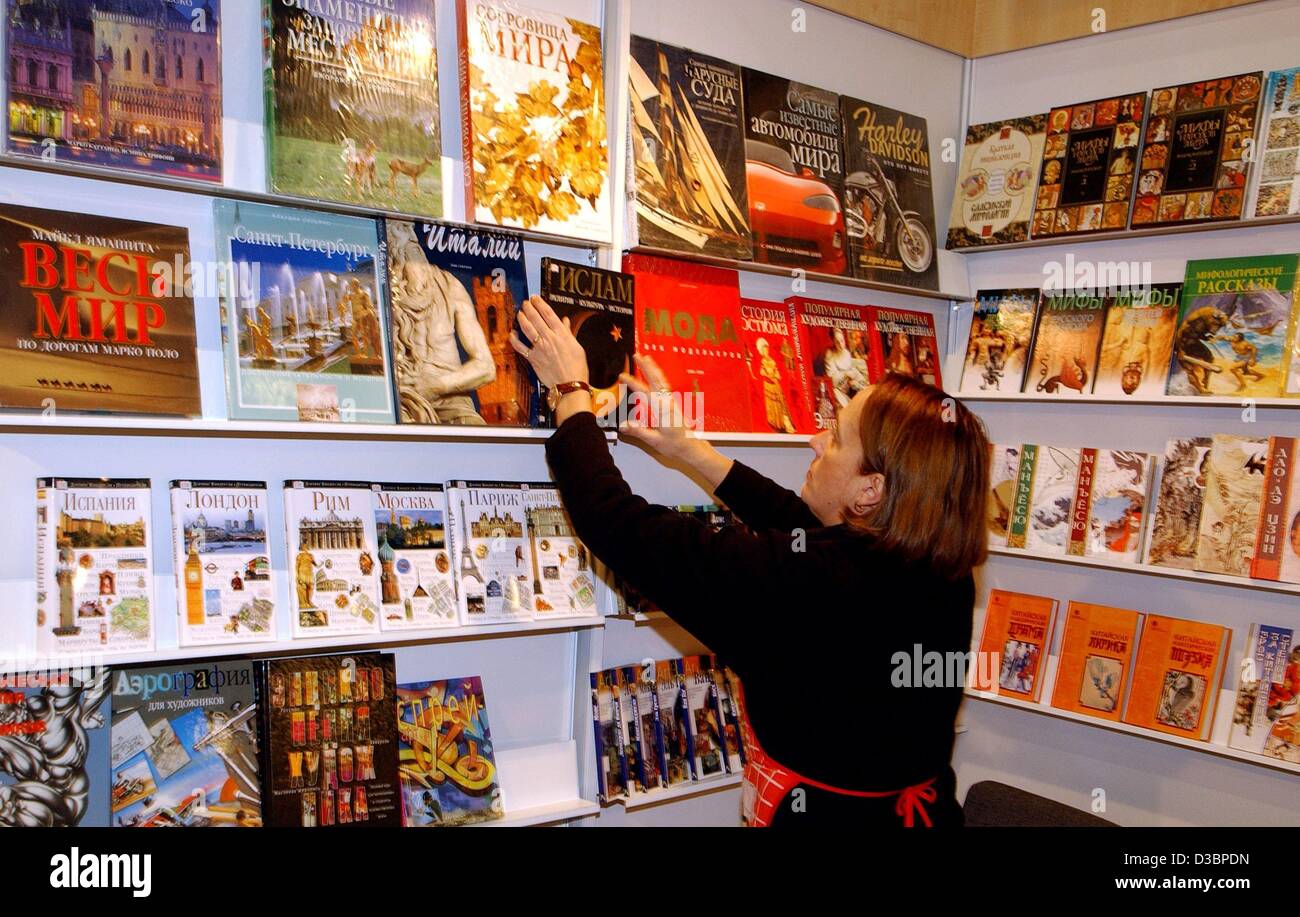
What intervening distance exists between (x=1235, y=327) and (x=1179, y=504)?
51 centimetres

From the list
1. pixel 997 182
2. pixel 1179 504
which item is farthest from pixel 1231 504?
pixel 997 182

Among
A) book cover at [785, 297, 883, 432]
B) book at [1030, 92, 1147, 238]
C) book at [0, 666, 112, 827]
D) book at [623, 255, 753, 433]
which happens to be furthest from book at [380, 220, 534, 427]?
book at [1030, 92, 1147, 238]

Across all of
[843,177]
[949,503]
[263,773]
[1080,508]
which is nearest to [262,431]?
[263,773]

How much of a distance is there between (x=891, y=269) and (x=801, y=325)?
0.40 m

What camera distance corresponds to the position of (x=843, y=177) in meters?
3.16

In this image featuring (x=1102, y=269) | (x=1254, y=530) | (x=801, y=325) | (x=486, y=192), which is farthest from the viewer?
(x=1102, y=269)

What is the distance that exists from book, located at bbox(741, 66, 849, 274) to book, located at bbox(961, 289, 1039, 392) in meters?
0.61

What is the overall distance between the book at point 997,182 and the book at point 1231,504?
91 centimetres

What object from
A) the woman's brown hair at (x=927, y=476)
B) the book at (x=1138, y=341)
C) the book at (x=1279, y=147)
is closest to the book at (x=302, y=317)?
the woman's brown hair at (x=927, y=476)

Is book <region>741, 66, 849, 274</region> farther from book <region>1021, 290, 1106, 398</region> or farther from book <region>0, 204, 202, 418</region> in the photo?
book <region>0, 204, 202, 418</region>

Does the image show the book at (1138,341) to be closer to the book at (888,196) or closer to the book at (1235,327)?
the book at (1235,327)

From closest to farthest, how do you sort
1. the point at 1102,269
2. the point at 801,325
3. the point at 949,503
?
1. the point at 949,503
2. the point at 801,325
3. the point at 1102,269

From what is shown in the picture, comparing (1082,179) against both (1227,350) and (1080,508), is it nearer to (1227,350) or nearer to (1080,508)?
(1227,350)

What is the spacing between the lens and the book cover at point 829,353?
306 centimetres
